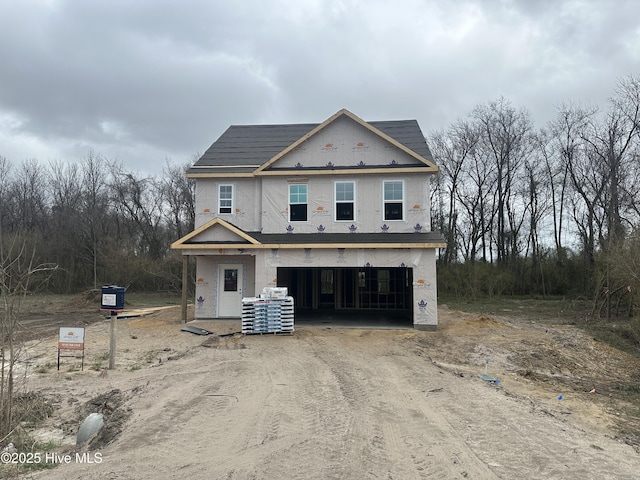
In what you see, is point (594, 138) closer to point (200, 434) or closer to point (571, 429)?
point (571, 429)

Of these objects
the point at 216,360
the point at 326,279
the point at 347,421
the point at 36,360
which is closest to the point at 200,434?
the point at 347,421

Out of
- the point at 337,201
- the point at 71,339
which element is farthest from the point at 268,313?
the point at 71,339

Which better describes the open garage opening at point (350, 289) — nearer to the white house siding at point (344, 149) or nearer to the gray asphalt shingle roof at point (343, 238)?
the gray asphalt shingle roof at point (343, 238)

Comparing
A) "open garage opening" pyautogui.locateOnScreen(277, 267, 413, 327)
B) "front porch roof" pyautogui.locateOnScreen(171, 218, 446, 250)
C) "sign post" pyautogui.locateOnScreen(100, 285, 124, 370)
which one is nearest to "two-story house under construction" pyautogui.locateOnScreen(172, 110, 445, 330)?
"front porch roof" pyautogui.locateOnScreen(171, 218, 446, 250)

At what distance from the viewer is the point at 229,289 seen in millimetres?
15805

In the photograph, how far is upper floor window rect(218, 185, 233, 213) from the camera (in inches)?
639

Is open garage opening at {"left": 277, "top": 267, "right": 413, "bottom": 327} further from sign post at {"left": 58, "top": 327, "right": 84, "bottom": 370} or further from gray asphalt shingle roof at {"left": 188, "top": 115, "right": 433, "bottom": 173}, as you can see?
sign post at {"left": 58, "top": 327, "right": 84, "bottom": 370}

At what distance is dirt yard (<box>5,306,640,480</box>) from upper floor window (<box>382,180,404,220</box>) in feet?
16.6

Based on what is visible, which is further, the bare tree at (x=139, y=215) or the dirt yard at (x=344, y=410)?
the bare tree at (x=139, y=215)

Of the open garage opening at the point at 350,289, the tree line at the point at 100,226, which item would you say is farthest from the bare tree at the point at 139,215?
the open garage opening at the point at 350,289

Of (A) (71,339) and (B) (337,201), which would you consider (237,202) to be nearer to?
(B) (337,201)

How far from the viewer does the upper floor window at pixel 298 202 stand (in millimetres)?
15352

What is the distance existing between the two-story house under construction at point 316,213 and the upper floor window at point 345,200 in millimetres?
37

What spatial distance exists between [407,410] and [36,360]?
8.73m
